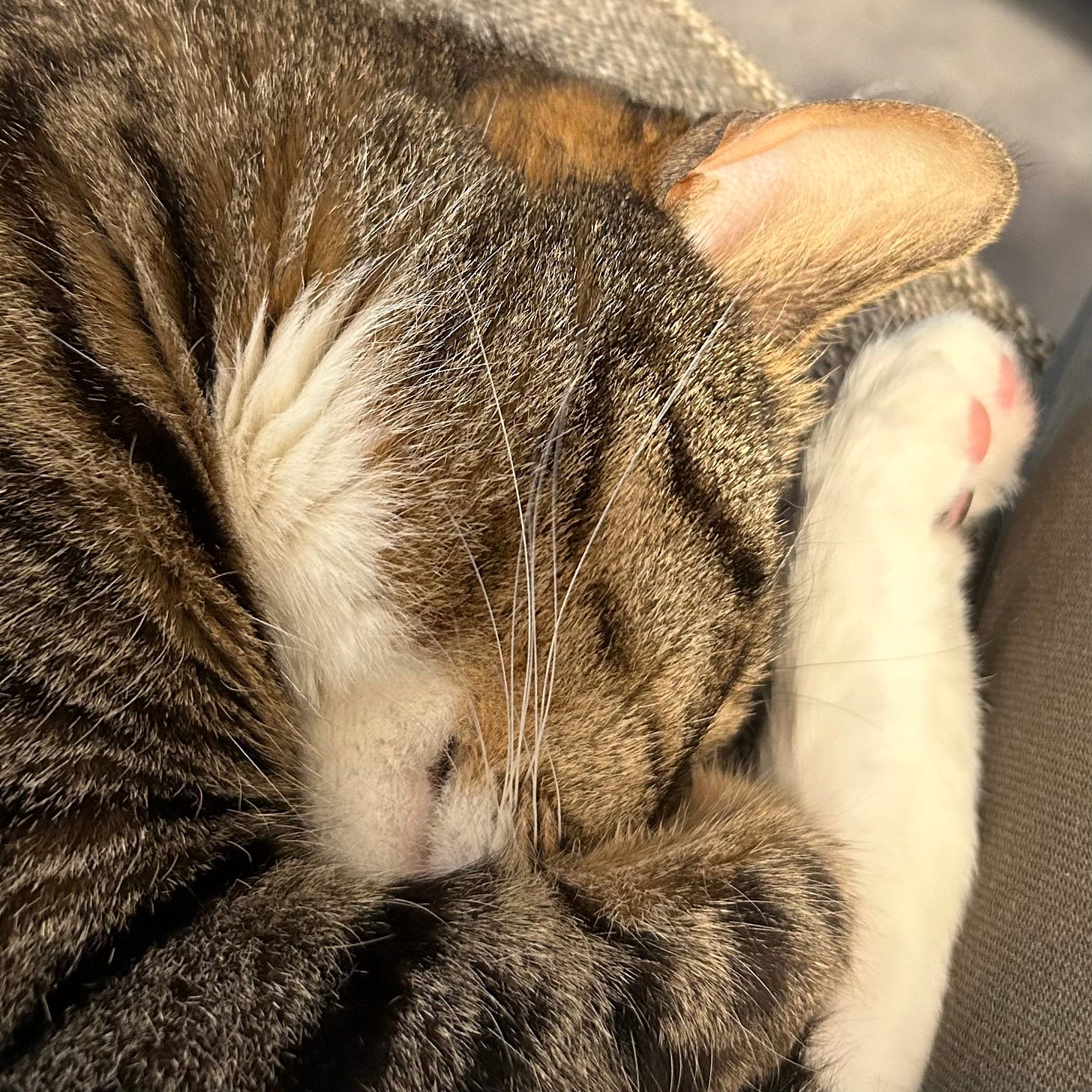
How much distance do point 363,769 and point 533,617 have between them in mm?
159

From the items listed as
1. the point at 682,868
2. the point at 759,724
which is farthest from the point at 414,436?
the point at 759,724

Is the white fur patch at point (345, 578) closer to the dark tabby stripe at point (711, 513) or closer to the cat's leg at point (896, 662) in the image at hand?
the dark tabby stripe at point (711, 513)

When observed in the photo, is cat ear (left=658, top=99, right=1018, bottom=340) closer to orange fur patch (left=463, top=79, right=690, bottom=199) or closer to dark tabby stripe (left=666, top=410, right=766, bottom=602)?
orange fur patch (left=463, top=79, right=690, bottom=199)

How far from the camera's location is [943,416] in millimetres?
917

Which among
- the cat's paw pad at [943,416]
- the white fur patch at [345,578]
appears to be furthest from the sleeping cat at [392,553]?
the cat's paw pad at [943,416]

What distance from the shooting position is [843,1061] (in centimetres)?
75

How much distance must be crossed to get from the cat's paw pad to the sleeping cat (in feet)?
0.62

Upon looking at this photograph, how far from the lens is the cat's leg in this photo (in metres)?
0.76

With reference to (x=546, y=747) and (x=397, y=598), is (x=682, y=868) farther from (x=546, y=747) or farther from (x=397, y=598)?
(x=397, y=598)

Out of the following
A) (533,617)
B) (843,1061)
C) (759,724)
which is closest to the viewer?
(533,617)

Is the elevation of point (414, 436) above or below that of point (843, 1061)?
above

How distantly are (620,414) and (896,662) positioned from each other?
1.23 ft

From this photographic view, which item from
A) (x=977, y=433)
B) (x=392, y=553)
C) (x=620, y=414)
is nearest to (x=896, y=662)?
(x=977, y=433)

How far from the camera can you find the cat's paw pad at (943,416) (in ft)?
2.95
